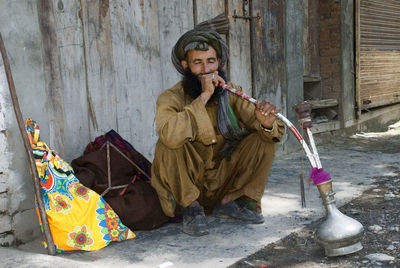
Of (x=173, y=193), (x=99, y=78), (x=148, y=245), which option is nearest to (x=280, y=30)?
(x=99, y=78)

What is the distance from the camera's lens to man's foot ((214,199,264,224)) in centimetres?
312

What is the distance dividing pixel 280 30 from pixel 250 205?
3164 millimetres

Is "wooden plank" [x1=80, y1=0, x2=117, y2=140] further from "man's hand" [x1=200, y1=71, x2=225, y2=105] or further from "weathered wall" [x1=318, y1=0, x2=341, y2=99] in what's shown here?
"weathered wall" [x1=318, y1=0, x2=341, y2=99]

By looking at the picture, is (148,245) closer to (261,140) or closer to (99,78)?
(261,140)

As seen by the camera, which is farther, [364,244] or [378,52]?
[378,52]

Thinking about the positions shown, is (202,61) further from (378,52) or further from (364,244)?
(378,52)

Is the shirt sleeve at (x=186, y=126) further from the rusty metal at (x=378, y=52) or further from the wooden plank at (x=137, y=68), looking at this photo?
the rusty metal at (x=378, y=52)

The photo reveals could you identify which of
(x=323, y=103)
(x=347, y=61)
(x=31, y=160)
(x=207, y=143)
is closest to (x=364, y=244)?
(x=207, y=143)

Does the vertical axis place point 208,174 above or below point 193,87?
below

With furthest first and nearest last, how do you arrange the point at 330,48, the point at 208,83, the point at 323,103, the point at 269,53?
the point at 330,48 → the point at 323,103 → the point at 269,53 → the point at 208,83

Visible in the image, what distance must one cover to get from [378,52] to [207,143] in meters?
6.44

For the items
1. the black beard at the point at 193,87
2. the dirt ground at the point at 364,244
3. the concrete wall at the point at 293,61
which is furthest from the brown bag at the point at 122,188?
the concrete wall at the point at 293,61

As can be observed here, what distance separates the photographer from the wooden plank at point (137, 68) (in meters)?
3.72

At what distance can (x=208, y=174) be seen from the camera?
3152 mm
